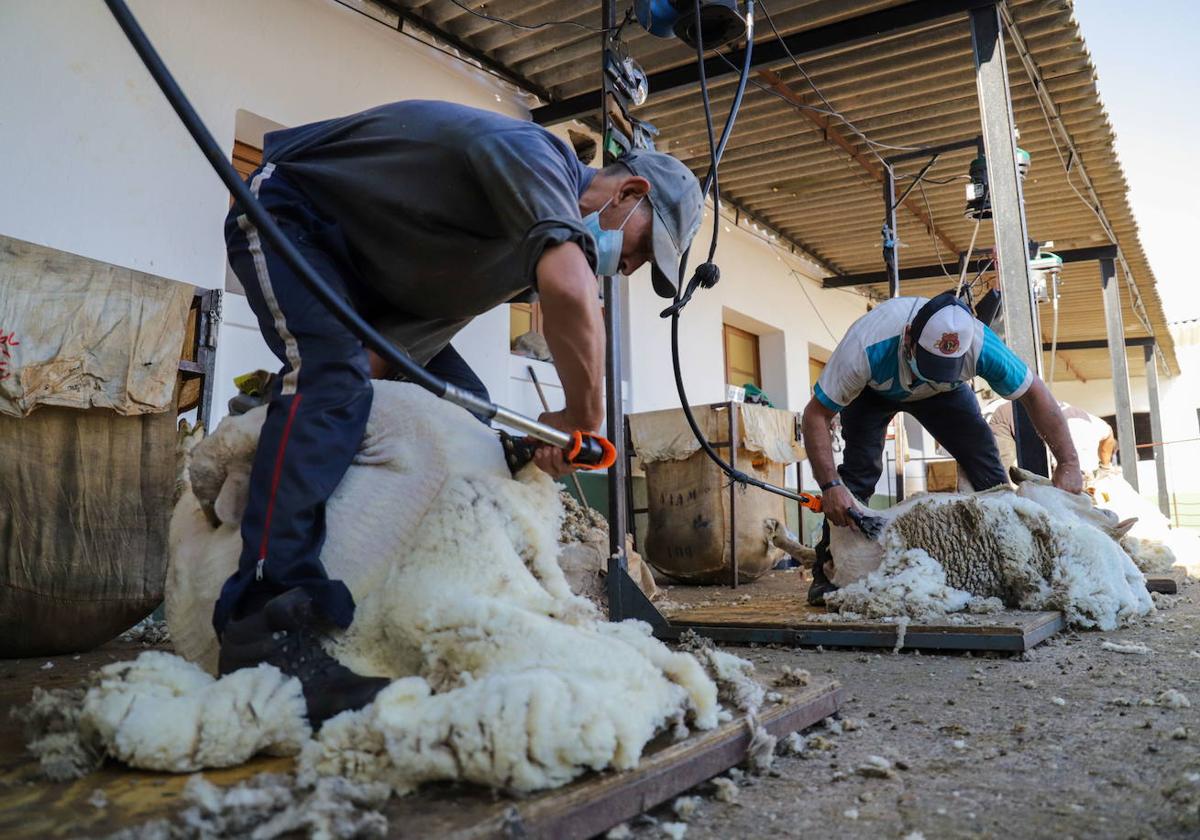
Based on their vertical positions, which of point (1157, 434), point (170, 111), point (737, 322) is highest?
point (737, 322)

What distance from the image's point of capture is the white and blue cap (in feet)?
10.9

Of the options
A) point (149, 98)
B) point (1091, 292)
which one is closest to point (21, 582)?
point (149, 98)

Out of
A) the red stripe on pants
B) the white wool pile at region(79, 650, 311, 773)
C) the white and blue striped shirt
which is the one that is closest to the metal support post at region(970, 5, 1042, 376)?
the white and blue striped shirt

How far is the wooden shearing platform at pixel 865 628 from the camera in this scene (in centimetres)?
251

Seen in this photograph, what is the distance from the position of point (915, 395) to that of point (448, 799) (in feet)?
10.5

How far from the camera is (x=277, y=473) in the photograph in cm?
143

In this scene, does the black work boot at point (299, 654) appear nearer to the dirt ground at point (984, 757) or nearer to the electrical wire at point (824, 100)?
the dirt ground at point (984, 757)

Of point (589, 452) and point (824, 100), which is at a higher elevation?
point (824, 100)

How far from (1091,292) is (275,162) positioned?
1261 cm

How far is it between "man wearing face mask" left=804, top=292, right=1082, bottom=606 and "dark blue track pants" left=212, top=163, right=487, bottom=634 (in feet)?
7.86

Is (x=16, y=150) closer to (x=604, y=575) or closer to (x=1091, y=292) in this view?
(x=604, y=575)

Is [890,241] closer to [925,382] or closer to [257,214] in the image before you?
[925,382]

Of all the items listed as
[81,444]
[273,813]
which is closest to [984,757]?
[273,813]

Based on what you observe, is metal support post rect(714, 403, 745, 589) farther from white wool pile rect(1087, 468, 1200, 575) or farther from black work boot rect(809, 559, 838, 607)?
white wool pile rect(1087, 468, 1200, 575)
